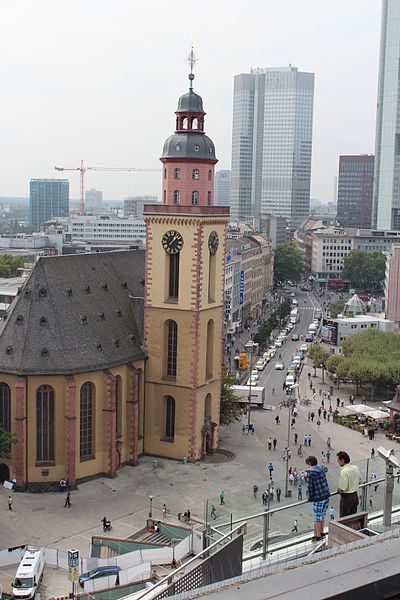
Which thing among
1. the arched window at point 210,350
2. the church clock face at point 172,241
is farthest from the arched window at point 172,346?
the church clock face at point 172,241

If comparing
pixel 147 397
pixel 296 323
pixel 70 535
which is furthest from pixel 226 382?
pixel 296 323

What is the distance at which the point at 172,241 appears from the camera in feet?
209

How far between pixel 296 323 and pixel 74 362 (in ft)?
331

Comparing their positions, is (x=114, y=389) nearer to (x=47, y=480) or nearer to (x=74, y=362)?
(x=74, y=362)

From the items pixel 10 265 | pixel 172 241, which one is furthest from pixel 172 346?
pixel 10 265

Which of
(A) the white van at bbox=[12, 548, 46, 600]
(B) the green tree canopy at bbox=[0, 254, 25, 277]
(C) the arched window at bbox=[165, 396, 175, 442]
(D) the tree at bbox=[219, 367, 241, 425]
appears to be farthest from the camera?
(B) the green tree canopy at bbox=[0, 254, 25, 277]

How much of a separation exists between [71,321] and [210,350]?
37.5 ft

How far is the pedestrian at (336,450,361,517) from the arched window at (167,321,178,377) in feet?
144

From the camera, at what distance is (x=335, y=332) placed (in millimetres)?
125562

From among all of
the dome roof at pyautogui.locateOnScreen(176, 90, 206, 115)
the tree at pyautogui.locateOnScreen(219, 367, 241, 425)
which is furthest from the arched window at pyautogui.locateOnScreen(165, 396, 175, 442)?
the dome roof at pyautogui.locateOnScreen(176, 90, 206, 115)

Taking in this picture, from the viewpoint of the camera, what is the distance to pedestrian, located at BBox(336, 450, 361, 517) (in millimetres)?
20859

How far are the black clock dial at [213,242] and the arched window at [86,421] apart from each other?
44.6 feet

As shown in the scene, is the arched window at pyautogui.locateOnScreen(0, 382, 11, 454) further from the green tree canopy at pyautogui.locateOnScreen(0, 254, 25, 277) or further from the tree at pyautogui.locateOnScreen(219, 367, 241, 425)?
the green tree canopy at pyautogui.locateOnScreen(0, 254, 25, 277)

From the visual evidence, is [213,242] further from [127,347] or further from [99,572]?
[99,572]
